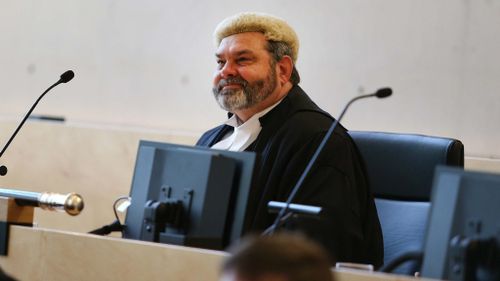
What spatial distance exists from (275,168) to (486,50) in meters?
1.36

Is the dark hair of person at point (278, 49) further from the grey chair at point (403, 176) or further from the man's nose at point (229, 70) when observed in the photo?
the grey chair at point (403, 176)

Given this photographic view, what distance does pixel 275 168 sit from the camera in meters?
3.67

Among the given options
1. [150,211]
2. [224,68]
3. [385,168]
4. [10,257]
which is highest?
[224,68]

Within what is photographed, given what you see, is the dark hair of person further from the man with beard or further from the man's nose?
the man's nose

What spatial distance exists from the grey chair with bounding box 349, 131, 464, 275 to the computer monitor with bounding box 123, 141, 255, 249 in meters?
0.95

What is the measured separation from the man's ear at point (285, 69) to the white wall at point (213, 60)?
0.80 meters

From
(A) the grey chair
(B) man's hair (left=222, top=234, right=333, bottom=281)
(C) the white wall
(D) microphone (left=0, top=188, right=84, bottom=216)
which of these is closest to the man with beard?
(A) the grey chair

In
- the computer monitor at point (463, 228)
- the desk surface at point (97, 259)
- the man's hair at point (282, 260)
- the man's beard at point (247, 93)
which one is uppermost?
the man's beard at point (247, 93)

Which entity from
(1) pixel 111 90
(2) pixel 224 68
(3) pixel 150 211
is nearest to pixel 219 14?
(1) pixel 111 90

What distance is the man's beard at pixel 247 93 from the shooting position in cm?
398

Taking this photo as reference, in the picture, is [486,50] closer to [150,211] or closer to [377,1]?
[377,1]

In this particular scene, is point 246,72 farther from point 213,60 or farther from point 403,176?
point 213,60

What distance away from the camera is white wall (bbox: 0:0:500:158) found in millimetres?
4535

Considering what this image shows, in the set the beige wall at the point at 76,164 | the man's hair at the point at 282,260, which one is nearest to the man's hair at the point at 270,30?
the beige wall at the point at 76,164
